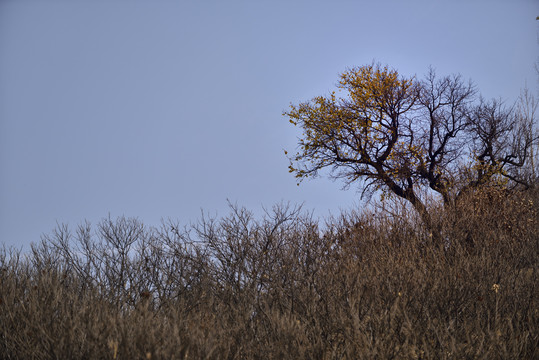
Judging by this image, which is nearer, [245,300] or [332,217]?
[245,300]

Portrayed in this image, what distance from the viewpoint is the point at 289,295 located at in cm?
1070

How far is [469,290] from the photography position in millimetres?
10680

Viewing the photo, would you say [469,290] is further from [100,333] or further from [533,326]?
[100,333]

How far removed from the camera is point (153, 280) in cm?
1503

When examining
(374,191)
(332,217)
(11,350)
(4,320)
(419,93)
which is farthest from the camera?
(419,93)

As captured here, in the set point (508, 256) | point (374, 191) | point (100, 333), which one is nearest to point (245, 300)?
point (100, 333)

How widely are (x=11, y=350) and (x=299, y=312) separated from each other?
515cm

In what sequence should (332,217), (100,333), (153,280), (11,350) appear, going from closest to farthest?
(100,333), (11,350), (153,280), (332,217)

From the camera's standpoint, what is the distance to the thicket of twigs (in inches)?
272

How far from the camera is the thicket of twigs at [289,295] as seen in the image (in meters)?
6.91

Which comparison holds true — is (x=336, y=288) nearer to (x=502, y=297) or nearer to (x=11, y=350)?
(x=502, y=297)

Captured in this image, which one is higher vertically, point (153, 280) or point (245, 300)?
point (153, 280)

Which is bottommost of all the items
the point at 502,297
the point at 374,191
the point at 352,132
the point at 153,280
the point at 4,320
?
the point at 502,297

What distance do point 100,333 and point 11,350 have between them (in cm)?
256
